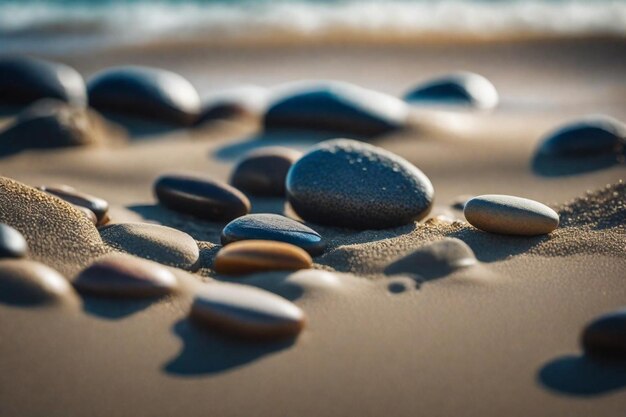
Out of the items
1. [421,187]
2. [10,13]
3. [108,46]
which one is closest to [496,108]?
[421,187]

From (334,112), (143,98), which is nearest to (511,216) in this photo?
(334,112)

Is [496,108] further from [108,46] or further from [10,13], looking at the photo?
[10,13]

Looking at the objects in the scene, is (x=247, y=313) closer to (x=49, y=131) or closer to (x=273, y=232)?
(x=273, y=232)

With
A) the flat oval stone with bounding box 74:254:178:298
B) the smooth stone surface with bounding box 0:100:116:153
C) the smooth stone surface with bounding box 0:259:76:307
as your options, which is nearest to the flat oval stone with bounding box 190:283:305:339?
the flat oval stone with bounding box 74:254:178:298

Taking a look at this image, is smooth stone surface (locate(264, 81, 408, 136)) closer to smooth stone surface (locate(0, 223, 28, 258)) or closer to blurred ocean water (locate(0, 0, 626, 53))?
smooth stone surface (locate(0, 223, 28, 258))

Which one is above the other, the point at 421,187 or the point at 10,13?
the point at 10,13
